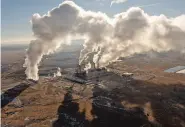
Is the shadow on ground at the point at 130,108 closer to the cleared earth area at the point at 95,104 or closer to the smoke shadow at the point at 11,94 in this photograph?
the cleared earth area at the point at 95,104

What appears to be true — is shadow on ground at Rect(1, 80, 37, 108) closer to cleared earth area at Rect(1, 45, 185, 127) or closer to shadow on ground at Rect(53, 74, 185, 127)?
cleared earth area at Rect(1, 45, 185, 127)

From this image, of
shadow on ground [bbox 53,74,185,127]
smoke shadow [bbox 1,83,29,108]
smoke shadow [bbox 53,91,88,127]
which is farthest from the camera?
smoke shadow [bbox 1,83,29,108]

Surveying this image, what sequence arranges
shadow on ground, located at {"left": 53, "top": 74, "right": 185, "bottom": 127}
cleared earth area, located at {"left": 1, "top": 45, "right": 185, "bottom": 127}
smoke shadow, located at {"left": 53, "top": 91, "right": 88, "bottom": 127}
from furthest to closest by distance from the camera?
cleared earth area, located at {"left": 1, "top": 45, "right": 185, "bottom": 127}
shadow on ground, located at {"left": 53, "top": 74, "right": 185, "bottom": 127}
smoke shadow, located at {"left": 53, "top": 91, "right": 88, "bottom": 127}

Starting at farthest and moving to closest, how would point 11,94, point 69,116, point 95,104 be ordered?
point 11,94 → point 95,104 → point 69,116

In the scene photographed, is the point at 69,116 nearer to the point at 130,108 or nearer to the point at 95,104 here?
the point at 95,104

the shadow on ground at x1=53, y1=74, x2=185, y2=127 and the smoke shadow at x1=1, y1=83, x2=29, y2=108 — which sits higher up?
the smoke shadow at x1=1, y1=83, x2=29, y2=108

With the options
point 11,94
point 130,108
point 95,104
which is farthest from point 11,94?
point 130,108

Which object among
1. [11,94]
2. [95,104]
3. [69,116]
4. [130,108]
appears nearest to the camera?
[69,116]

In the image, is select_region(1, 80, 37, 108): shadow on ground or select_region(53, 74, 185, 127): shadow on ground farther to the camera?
select_region(1, 80, 37, 108): shadow on ground

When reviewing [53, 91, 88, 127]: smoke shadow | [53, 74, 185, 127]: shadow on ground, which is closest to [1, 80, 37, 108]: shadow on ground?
[53, 74, 185, 127]: shadow on ground
